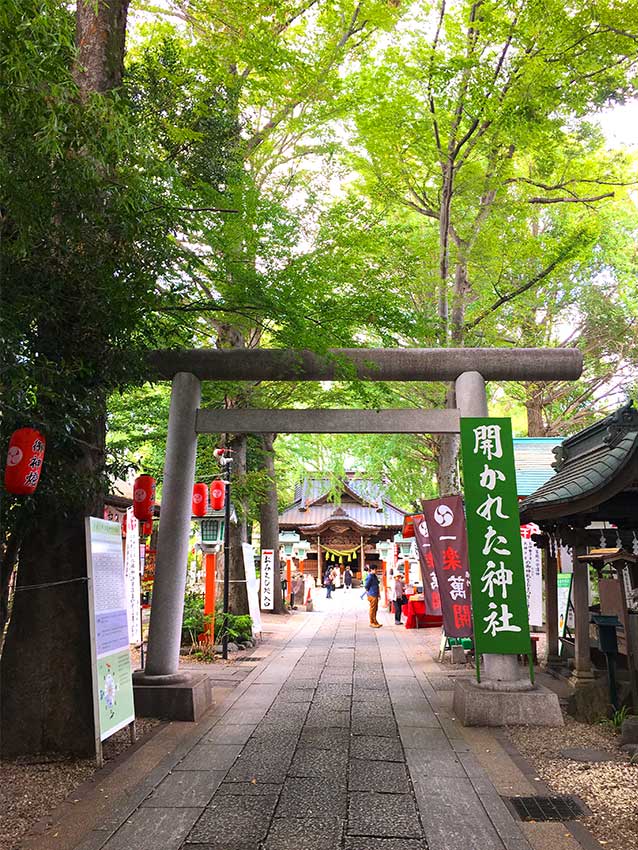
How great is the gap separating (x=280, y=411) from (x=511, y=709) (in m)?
4.53

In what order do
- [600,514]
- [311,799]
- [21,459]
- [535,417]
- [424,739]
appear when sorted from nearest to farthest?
[311,799] → [21,459] → [424,739] → [600,514] → [535,417]

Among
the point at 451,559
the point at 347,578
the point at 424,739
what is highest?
the point at 451,559

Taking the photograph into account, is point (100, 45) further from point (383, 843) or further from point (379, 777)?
point (383, 843)

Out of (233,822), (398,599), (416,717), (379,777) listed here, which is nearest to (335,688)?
(416,717)

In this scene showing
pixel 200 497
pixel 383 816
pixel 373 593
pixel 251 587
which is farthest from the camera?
pixel 373 593

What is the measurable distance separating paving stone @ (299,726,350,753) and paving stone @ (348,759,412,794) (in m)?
0.56

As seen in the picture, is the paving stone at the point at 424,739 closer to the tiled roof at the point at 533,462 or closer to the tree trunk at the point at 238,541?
the tree trunk at the point at 238,541

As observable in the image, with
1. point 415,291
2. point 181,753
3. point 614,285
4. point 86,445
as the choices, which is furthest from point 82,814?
point 614,285

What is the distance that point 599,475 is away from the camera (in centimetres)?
745

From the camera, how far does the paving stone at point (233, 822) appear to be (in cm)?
446

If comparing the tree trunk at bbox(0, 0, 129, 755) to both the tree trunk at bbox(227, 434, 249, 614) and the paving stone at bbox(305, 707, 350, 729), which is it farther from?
the tree trunk at bbox(227, 434, 249, 614)

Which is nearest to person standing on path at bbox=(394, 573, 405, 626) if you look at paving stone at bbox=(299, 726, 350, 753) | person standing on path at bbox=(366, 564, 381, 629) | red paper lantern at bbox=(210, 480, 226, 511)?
person standing on path at bbox=(366, 564, 381, 629)

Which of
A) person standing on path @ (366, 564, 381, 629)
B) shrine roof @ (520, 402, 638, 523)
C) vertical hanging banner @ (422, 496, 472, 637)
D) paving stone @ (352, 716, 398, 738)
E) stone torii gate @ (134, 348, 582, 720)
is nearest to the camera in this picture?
shrine roof @ (520, 402, 638, 523)

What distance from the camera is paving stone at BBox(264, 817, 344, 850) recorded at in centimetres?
436
